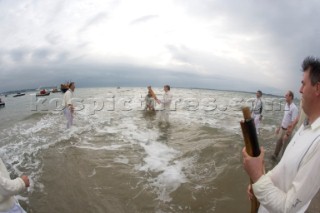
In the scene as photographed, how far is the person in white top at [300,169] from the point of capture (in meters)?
1.62

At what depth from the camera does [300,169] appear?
1.67 m

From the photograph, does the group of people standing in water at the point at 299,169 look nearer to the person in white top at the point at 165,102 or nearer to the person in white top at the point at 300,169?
the person in white top at the point at 300,169

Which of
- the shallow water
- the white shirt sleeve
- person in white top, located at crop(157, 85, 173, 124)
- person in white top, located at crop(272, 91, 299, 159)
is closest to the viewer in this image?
the white shirt sleeve

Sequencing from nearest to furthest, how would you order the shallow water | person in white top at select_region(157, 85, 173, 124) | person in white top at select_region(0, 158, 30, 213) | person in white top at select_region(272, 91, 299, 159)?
person in white top at select_region(0, 158, 30, 213)
the shallow water
person in white top at select_region(272, 91, 299, 159)
person in white top at select_region(157, 85, 173, 124)

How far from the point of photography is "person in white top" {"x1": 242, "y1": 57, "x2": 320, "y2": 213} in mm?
1618

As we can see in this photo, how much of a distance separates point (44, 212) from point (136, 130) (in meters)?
8.54

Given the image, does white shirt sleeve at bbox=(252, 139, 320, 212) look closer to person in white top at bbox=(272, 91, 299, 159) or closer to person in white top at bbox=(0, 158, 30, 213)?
person in white top at bbox=(0, 158, 30, 213)

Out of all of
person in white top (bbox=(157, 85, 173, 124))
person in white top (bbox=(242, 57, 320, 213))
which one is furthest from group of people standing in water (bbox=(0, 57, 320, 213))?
person in white top (bbox=(157, 85, 173, 124))

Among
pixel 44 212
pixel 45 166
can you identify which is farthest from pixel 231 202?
pixel 45 166

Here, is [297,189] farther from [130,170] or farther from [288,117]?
[288,117]

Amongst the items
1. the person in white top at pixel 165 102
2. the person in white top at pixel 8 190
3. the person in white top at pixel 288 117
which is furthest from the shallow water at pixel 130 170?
the person in white top at pixel 165 102

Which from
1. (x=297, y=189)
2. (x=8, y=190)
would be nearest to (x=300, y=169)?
(x=297, y=189)

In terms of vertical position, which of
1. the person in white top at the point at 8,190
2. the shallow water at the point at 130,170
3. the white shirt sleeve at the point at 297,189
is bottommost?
the shallow water at the point at 130,170

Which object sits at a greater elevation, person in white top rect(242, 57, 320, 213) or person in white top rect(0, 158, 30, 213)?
person in white top rect(242, 57, 320, 213)
